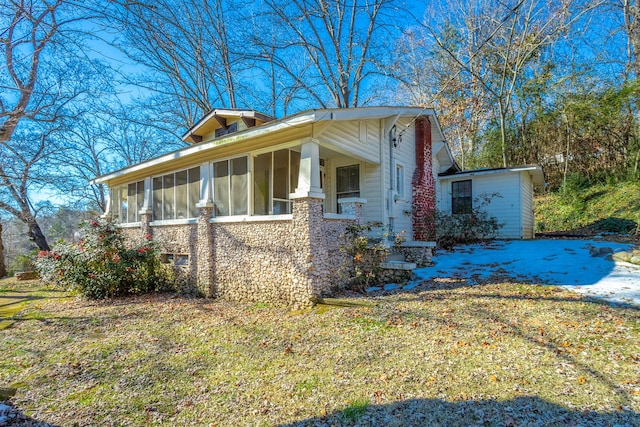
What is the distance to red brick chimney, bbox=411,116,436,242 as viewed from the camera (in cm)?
1032

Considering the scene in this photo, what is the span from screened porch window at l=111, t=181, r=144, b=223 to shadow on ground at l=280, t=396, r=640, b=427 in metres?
10.8

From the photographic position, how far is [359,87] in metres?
16.3

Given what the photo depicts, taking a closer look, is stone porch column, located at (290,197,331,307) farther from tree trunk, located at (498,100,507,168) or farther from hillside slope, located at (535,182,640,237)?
tree trunk, located at (498,100,507,168)

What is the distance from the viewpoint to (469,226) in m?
12.1

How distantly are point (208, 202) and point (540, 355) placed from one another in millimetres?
7097

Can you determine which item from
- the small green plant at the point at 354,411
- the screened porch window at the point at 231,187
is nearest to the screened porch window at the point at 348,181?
the screened porch window at the point at 231,187

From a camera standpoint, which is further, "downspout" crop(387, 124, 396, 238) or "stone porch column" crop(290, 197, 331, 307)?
"downspout" crop(387, 124, 396, 238)

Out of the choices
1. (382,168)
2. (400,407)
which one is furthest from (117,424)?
(382,168)

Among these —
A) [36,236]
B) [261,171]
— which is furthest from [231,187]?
[36,236]

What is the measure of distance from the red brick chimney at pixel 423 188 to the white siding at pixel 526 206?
4.07 metres

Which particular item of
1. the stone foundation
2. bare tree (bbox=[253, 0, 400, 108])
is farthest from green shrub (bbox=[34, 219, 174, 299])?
bare tree (bbox=[253, 0, 400, 108])

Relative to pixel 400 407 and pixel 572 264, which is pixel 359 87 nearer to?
pixel 572 264

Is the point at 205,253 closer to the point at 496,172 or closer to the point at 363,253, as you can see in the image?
the point at 363,253

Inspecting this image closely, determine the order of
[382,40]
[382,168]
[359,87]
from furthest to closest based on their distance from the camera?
[359,87] → [382,40] → [382,168]
